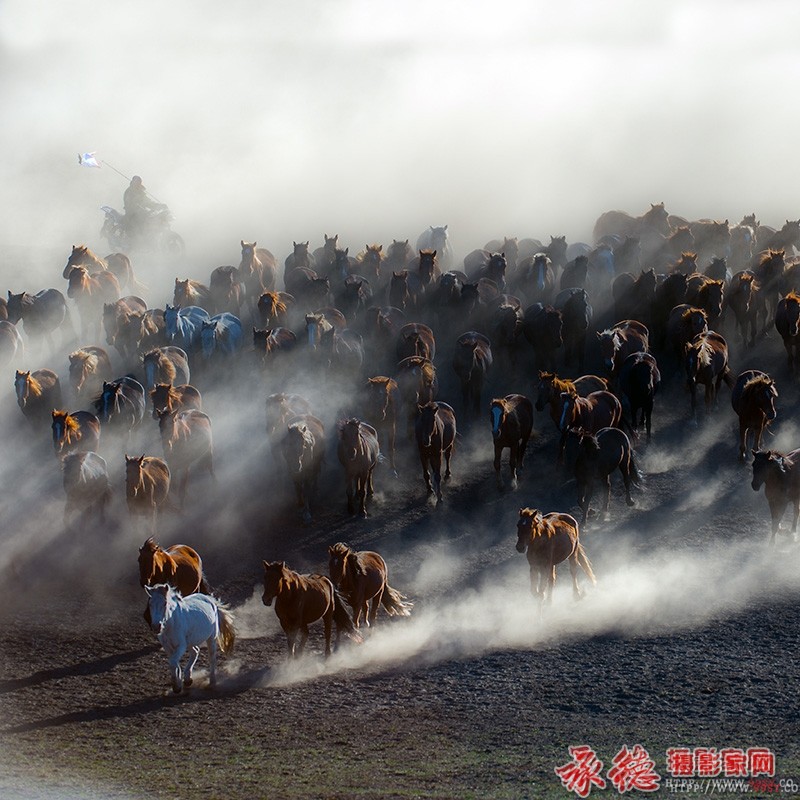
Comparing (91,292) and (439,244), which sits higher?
(439,244)

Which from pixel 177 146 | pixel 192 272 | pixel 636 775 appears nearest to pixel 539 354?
pixel 636 775

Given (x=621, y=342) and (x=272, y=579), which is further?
(x=621, y=342)

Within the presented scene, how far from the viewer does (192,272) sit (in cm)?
4919

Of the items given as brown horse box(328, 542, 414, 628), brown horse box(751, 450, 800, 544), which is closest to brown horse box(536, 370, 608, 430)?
brown horse box(751, 450, 800, 544)

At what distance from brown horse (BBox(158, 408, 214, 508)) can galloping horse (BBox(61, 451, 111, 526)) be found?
1588 mm

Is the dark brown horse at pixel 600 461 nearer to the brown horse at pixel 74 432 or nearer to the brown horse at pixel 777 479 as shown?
the brown horse at pixel 777 479

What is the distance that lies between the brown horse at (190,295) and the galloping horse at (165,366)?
18.8 ft

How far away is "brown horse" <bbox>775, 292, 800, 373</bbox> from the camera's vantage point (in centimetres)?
3081

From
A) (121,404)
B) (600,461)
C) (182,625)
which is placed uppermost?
(121,404)

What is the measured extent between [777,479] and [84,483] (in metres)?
13.5

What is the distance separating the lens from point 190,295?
1451 inches

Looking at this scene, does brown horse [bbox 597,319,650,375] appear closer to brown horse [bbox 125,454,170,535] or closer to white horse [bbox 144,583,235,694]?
brown horse [bbox 125,454,170,535]

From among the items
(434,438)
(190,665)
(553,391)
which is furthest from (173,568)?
(553,391)

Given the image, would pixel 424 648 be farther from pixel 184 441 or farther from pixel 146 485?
pixel 184 441
